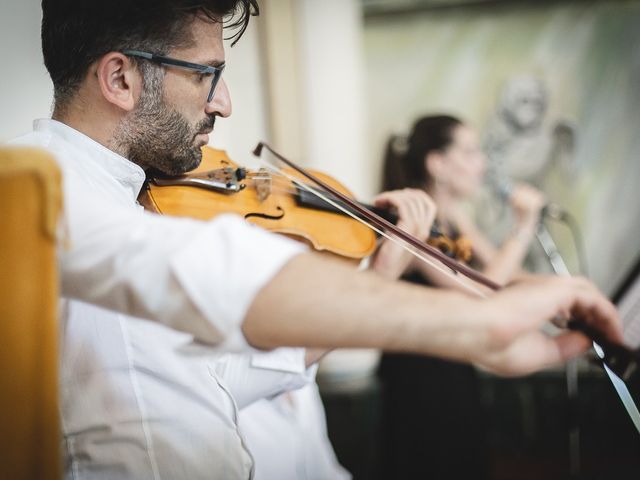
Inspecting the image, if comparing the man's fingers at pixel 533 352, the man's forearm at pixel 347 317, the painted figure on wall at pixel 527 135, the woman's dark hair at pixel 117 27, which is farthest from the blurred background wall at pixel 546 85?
the man's forearm at pixel 347 317

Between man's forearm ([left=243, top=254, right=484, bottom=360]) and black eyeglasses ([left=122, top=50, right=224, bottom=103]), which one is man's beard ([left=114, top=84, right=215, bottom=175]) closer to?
black eyeglasses ([left=122, top=50, right=224, bottom=103])

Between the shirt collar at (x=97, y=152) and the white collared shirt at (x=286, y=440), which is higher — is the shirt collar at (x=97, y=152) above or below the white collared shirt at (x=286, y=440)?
above

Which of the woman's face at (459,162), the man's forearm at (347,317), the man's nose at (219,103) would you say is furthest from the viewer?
the woman's face at (459,162)

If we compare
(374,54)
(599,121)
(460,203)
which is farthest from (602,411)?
(374,54)

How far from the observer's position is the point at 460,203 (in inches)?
132

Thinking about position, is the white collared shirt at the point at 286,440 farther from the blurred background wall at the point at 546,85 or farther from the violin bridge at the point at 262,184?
the blurred background wall at the point at 546,85

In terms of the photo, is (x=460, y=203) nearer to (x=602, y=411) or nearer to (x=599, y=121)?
(x=599, y=121)

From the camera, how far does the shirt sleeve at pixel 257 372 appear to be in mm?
1148

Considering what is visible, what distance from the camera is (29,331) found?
0.57m

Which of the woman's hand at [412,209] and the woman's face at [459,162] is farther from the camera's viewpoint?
the woman's face at [459,162]

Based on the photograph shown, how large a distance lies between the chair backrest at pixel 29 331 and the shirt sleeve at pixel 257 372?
57 centimetres

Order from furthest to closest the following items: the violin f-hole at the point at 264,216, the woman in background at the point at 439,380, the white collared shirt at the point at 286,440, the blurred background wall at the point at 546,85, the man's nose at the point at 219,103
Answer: the blurred background wall at the point at 546,85
the woman in background at the point at 439,380
the violin f-hole at the point at 264,216
the white collared shirt at the point at 286,440
the man's nose at the point at 219,103

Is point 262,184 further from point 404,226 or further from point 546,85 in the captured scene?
point 546,85

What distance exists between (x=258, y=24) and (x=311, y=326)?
8.67ft
